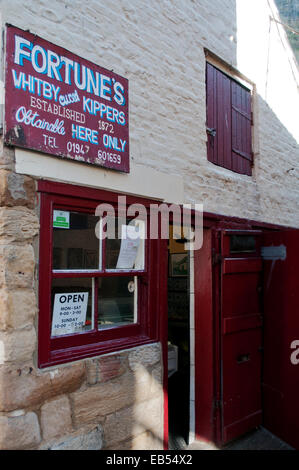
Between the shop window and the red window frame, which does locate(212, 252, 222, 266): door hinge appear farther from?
the shop window

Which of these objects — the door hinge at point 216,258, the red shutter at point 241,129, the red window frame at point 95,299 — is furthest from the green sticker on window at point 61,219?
the red shutter at point 241,129

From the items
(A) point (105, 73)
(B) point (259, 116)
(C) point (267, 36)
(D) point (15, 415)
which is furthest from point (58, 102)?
(C) point (267, 36)

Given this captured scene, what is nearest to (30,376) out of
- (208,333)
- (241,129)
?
(208,333)

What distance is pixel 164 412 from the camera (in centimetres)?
362

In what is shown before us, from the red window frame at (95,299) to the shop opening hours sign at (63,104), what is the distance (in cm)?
27

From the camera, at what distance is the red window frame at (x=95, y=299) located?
2.79 meters

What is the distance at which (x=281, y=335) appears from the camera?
4.59 m

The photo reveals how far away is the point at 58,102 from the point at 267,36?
15.0 ft

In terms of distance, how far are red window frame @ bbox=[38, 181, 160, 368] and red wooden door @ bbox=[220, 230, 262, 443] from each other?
1007 millimetres

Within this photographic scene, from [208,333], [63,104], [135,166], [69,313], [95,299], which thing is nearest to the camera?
[63,104]

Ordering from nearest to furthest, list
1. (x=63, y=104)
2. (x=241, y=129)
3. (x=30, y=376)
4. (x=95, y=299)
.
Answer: (x=30, y=376) < (x=63, y=104) < (x=95, y=299) < (x=241, y=129)

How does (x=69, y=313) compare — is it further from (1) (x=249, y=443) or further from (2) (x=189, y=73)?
(2) (x=189, y=73)

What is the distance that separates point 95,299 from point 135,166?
1225 mm

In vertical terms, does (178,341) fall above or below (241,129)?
below
